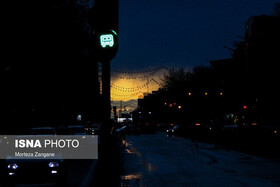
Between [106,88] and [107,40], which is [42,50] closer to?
[106,88]

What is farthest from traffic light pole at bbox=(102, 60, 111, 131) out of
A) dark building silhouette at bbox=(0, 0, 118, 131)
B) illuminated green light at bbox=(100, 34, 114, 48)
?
dark building silhouette at bbox=(0, 0, 118, 131)

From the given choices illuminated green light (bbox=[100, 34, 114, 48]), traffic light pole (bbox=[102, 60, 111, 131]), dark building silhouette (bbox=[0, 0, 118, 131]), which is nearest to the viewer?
illuminated green light (bbox=[100, 34, 114, 48])

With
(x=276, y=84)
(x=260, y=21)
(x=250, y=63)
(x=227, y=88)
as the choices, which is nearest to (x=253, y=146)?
(x=276, y=84)

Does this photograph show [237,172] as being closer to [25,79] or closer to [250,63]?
[25,79]

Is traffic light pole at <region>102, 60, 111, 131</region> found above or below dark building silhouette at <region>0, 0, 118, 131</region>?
below

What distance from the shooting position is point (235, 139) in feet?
149

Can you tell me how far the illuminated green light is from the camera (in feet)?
32.8

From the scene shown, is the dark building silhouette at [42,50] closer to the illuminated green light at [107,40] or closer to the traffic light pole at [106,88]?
the traffic light pole at [106,88]

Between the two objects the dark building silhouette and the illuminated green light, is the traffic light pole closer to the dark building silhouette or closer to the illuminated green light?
the illuminated green light

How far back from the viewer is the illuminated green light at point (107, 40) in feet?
32.8

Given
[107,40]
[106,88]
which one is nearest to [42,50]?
[106,88]

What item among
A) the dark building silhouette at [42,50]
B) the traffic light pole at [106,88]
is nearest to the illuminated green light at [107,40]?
the traffic light pole at [106,88]

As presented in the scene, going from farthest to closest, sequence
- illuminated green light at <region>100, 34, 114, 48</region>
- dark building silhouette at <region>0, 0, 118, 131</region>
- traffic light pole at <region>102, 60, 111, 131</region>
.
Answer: dark building silhouette at <region>0, 0, 118, 131</region> < traffic light pole at <region>102, 60, 111, 131</region> < illuminated green light at <region>100, 34, 114, 48</region>

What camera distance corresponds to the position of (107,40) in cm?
1001
